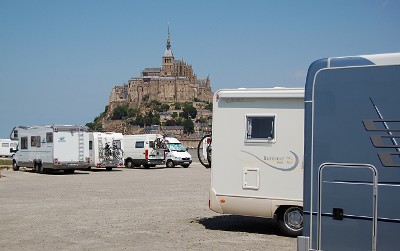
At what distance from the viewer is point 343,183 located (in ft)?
20.7

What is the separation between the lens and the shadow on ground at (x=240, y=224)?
1206 centimetres

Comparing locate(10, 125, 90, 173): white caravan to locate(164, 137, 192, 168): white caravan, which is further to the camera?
locate(164, 137, 192, 168): white caravan

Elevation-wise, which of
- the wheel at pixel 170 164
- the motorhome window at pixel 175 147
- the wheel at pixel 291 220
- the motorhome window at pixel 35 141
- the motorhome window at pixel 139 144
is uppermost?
the motorhome window at pixel 35 141

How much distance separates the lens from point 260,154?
36.6 ft

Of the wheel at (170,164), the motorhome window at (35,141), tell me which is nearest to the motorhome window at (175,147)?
the wheel at (170,164)

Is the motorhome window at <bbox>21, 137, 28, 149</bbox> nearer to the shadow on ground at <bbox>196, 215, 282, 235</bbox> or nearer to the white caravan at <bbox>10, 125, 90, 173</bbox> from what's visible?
the white caravan at <bbox>10, 125, 90, 173</bbox>

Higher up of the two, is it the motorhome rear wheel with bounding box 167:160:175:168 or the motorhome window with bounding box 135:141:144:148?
the motorhome window with bounding box 135:141:144:148

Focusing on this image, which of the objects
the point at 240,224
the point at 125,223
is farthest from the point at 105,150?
the point at 240,224

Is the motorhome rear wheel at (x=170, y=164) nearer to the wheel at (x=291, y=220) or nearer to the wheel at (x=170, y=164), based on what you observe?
the wheel at (x=170, y=164)

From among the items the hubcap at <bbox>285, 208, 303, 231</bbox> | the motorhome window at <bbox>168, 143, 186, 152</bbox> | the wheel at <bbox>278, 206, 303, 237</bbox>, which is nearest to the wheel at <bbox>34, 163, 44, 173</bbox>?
the motorhome window at <bbox>168, 143, 186, 152</bbox>

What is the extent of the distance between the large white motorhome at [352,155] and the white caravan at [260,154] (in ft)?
14.1

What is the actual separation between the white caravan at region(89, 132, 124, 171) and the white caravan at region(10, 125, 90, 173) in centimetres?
293

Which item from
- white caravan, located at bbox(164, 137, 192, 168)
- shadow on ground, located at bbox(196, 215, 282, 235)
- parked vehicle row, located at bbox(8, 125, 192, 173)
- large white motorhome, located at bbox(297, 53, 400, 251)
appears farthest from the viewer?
white caravan, located at bbox(164, 137, 192, 168)

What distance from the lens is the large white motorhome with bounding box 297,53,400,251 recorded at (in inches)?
237
